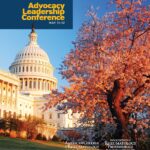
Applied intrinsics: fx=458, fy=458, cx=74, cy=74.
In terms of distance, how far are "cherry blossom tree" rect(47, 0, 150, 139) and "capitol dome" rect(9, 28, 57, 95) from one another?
499 feet

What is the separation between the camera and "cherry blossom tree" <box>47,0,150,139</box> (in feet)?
66.4

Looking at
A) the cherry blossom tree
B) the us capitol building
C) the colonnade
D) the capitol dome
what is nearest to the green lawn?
the cherry blossom tree

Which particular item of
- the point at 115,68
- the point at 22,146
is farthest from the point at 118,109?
the point at 22,146

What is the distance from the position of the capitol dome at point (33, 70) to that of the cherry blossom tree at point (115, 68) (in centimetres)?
15222

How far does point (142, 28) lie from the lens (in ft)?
68.5

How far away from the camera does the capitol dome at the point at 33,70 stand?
176 metres

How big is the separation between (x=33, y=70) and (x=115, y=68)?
160384 mm

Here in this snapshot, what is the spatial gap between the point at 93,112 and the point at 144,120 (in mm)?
2748

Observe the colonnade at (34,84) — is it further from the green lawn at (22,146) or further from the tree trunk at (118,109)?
the tree trunk at (118,109)

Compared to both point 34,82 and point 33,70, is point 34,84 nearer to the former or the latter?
point 34,82

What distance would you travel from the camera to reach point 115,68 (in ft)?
66.1

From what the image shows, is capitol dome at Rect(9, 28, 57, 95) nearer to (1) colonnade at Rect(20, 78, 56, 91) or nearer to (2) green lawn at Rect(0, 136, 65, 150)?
(1) colonnade at Rect(20, 78, 56, 91)

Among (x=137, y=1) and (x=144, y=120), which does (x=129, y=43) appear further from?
(x=144, y=120)

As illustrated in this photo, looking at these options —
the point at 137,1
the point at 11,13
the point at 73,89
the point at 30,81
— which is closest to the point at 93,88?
the point at 73,89
